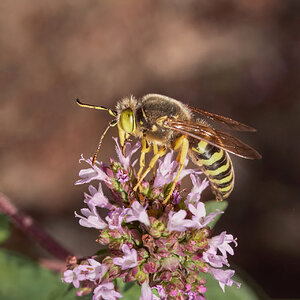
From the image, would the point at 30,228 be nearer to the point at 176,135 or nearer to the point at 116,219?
the point at 116,219

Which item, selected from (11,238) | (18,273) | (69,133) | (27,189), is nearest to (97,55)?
(69,133)

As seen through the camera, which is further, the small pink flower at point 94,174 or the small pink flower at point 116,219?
the small pink flower at point 94,174

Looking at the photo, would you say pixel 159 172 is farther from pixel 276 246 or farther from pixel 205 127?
pixel 276 246

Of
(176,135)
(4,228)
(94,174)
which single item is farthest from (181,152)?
(4,228)

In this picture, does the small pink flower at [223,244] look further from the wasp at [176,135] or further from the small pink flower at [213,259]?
the wasp at [176,135]

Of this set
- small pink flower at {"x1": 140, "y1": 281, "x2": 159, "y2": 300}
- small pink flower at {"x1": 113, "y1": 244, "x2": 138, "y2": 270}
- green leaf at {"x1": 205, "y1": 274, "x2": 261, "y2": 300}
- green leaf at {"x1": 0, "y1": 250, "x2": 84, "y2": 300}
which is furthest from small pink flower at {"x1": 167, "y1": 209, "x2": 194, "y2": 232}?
green leaf at {"x1": 0, "y1": 250, "x2": 84, "y2": 300}

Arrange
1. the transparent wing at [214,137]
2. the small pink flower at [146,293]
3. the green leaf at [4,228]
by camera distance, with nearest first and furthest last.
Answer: the small pink flower at [146,293] → the transparent wing at [214,137] → the green leaf at [4,228]

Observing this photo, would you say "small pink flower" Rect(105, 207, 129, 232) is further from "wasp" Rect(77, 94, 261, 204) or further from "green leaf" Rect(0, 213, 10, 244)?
"green leaf" Rect(0, 213, 10, 244)

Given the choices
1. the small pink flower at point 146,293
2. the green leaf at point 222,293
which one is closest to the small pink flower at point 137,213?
the small pink flower at point 146,293
